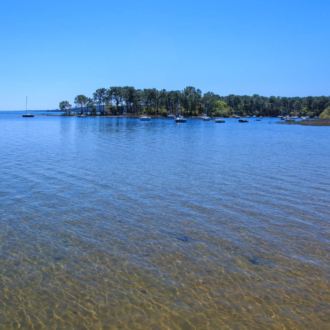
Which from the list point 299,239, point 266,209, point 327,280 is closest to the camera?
point 327,280

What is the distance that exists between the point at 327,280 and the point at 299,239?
9.15 ft

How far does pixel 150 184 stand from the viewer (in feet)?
64.1

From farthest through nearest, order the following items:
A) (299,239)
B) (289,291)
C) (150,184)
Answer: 1. (150,184)
2. (299,239)
3. (289,291)

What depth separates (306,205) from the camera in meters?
15.3

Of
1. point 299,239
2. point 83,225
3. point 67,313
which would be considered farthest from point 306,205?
point 67,313

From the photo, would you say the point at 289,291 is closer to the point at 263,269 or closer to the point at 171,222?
the point at 263,269

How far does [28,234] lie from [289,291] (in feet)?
31.7

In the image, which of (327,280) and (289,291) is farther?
(327,280)

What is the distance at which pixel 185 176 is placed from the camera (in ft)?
73.5

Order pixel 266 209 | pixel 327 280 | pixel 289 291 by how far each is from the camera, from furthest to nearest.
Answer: pixel 266 209
pixel 327 280
pixel 289 291

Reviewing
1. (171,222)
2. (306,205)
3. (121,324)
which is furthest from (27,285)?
(306,205)

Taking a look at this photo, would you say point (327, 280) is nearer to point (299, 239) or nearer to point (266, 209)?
point (299, 239)

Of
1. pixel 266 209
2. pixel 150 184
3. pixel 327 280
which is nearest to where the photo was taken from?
pixel 327 280

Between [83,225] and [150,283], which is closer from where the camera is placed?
[150,283]
